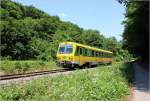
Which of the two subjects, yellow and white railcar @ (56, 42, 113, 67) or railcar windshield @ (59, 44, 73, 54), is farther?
railcar windshield @ (59, 44, 73, 54)

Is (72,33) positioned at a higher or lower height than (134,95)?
higher

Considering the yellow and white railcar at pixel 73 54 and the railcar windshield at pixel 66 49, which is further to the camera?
the railcar windshield at pixel 66 49

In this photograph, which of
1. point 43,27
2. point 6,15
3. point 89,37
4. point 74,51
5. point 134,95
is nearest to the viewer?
point 134,95

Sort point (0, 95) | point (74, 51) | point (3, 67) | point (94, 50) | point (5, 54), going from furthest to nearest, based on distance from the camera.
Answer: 1. point (5, 54)
2. point (94, 50)
3. point (74, 51)
4. point (3, 67)
5. point (0, 95)

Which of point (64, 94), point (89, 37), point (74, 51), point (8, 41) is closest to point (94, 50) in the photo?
point (74, 51)

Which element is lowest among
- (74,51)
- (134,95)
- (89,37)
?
(134,95)

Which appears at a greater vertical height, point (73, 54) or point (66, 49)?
point (66, 49)

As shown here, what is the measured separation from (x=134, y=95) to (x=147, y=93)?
824mm

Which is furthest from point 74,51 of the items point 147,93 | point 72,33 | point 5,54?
point 72,33

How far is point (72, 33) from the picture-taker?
89.8m

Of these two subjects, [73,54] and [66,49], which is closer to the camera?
[73,54]

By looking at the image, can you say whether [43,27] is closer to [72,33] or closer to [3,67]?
[72,33]

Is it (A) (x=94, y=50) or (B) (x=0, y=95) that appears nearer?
(B) (x=0, y=95)

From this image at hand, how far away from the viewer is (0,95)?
10242 mm
